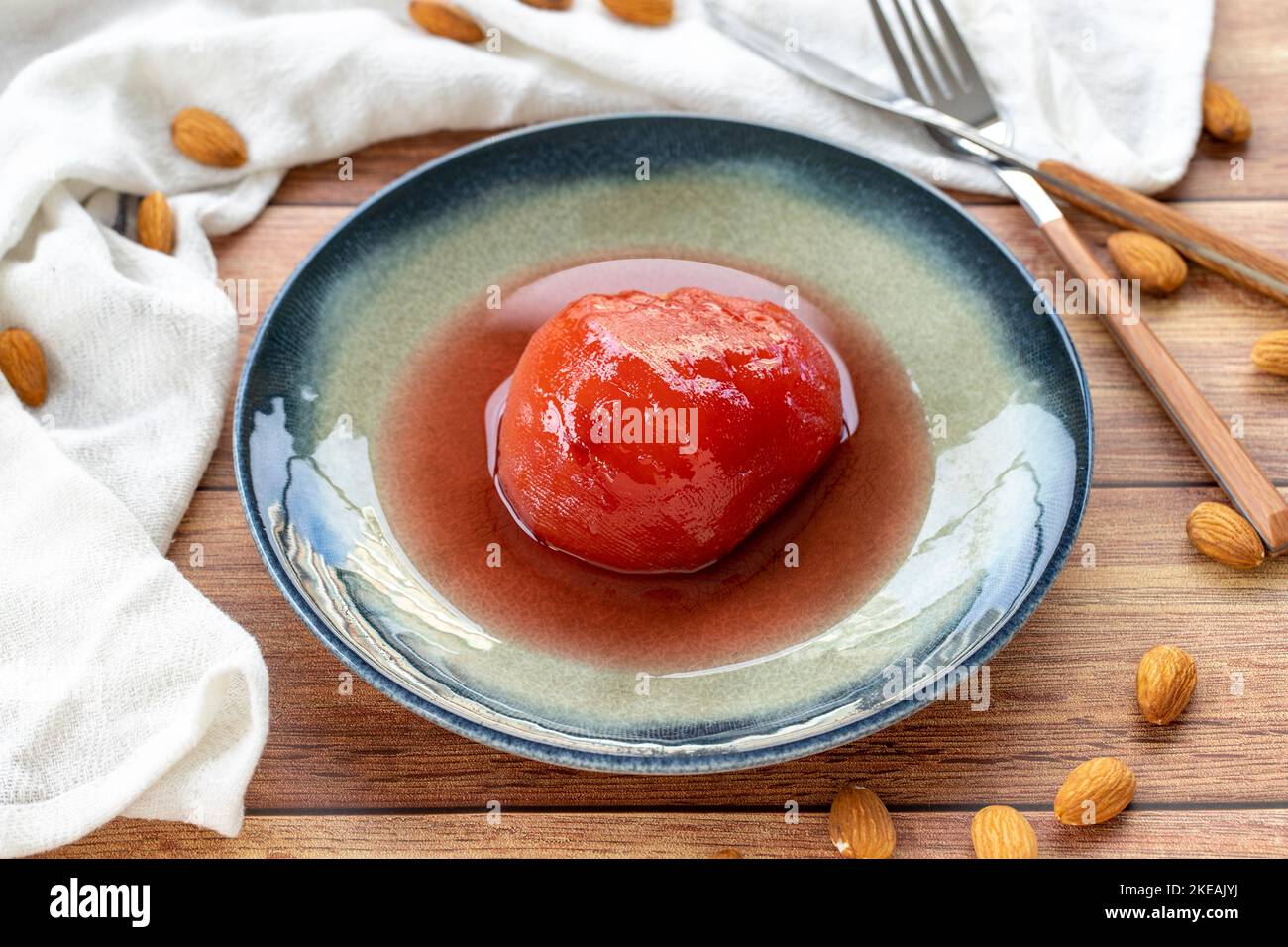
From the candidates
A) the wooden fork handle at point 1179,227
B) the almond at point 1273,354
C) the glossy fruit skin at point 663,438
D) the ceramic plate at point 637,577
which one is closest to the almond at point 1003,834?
the ceramic plate at point 637,577

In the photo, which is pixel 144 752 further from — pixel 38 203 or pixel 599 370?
pixel 38 203

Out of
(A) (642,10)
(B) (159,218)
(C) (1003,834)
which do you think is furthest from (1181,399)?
(B) (159,218)

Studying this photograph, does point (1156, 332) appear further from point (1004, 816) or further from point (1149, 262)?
point (1004, 816)

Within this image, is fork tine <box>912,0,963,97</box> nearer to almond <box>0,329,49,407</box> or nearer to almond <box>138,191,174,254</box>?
almond <box>138,191,174,254</box>

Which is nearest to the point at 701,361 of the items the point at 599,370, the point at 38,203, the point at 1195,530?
the point at 599,370

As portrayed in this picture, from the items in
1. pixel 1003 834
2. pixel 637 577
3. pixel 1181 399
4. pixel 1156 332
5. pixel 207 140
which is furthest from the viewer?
pixel 207 140
